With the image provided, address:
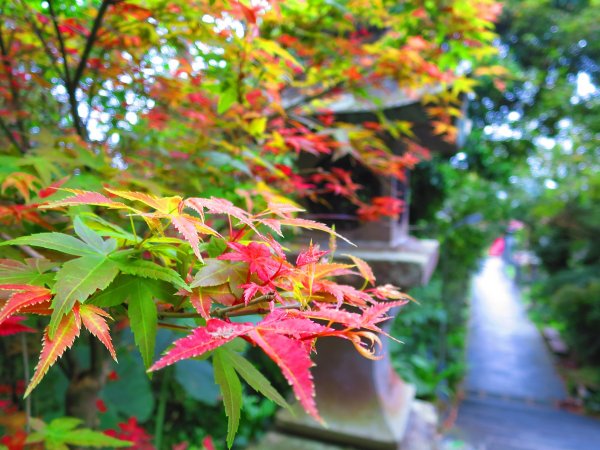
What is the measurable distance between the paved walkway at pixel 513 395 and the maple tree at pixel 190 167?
457 centimetres

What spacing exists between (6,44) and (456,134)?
6.34 ft

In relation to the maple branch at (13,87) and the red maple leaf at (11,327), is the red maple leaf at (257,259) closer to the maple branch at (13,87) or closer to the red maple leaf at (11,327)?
the red maple leaf at (11,327)

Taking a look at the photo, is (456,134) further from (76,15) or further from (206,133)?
(76,15)

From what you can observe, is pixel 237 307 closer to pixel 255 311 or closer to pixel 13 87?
pixel 255 311

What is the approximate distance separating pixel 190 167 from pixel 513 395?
7.81 metres

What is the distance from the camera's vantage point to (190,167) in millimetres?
1198

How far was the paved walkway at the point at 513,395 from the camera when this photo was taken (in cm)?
512

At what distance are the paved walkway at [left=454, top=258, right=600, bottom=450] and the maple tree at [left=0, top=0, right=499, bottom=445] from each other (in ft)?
15.0

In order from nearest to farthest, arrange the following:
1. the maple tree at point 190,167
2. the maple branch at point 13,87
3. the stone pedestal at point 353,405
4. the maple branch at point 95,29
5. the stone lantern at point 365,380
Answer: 1. the maple tree at point 190,167
2. the maple branch at point 95,29
3. the maple branch at point 13,87
4. the stone lantern at point 365,380
5. the stone pedestal at point 353,405

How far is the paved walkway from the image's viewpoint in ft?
16.8

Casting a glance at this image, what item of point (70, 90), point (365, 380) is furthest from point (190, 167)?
point (365, 380)

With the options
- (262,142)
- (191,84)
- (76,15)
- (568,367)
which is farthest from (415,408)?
(568,367)

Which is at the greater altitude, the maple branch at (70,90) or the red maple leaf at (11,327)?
the maple branch at (70,90)

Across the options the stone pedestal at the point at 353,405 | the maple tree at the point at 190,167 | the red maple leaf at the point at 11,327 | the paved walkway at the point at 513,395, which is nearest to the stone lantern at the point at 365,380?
the stone pedestal at the point at 353,405
